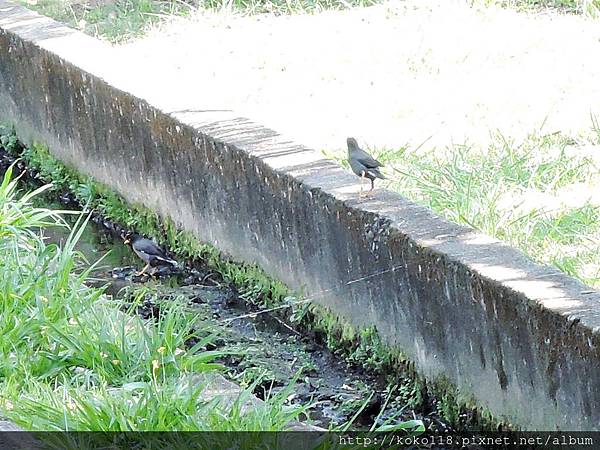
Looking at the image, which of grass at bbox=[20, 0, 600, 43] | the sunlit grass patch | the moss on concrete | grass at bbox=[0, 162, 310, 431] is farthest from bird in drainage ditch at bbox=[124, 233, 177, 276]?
grass at bbox=[20, 0, 600, 43]

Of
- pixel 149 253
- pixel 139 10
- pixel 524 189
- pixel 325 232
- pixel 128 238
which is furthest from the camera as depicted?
pixel 139 10

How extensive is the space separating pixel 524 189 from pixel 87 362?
2459 mm

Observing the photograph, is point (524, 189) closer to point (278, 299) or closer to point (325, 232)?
point (325, 232)

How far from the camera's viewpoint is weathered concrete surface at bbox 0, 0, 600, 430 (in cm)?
476

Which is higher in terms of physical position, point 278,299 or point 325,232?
point 325,232

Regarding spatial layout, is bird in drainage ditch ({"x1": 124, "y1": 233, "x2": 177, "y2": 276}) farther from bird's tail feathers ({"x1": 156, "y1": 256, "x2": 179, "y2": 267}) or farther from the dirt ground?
the dirt ground

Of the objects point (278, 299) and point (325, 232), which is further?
point (278, 299)

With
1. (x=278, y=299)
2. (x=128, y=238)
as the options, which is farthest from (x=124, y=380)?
(x=128, y=238)

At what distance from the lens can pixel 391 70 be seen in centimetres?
842

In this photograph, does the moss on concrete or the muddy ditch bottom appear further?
the muddy ditch bottom

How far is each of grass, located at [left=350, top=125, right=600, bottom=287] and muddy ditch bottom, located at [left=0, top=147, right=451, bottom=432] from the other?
879 millimetres

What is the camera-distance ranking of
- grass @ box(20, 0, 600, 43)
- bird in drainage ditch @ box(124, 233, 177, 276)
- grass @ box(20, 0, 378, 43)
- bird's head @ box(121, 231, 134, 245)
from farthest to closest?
1. grass @ box(20, 0, 378, 43)
2. grass @ box(20, 0, 600, 43)
3. bird's head @ box(121, 231, 134, 245)
4. bird in drainage ditch @ box(124, 233, 177, 276)

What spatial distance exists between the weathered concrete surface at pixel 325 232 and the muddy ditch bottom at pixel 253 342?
228mm

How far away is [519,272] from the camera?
495cm
